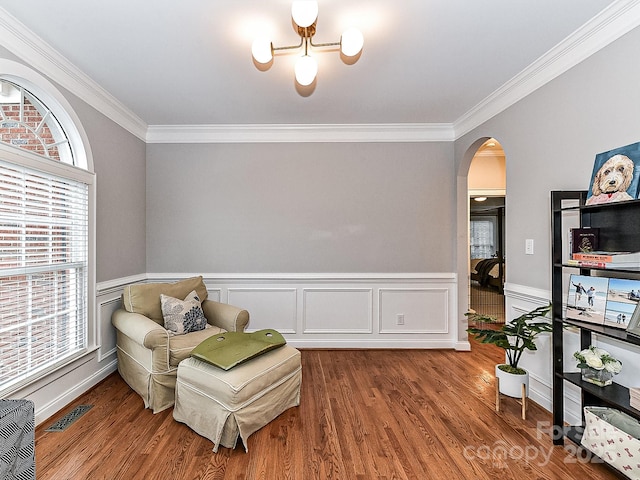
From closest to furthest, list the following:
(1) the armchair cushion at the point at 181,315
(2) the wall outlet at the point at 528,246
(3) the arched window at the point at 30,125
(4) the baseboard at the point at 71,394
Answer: (3) the arched window at the point at 30,125 → (4) the baseboard at the point at 71,394 → (2) the wall outlet at the point at 528,246 → (1) the armchair cushion at the point at 181,315

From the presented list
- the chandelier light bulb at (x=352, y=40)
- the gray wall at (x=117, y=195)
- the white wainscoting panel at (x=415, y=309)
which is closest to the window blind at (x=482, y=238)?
the white wainscoting panel at (x=415, y=309)

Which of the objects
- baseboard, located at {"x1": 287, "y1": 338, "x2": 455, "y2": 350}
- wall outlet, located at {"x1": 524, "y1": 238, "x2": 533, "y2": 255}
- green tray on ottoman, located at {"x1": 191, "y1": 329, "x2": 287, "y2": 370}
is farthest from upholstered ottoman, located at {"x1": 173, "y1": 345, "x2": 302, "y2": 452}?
wall outlet, located at {"x1": 524, "y1": 238, "x2": 533, "y2": 255}

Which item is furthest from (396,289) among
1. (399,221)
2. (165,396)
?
(165,396)

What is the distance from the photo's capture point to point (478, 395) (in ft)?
9.14

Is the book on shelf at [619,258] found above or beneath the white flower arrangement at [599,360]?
above

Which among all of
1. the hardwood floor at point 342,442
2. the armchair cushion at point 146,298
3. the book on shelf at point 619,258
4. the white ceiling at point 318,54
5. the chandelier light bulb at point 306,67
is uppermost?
the white ceiling at point 318,54

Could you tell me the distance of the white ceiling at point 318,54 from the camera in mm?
1906

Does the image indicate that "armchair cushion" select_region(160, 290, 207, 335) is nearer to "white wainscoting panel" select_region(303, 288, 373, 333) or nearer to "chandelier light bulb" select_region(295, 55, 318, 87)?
"white wainscoting panel" select_region(303, 288, 373, 333)

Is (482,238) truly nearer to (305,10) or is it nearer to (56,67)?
(305,10)

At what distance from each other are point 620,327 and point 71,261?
12.0 ft

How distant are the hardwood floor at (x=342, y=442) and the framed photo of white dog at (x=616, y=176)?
1.53 meters

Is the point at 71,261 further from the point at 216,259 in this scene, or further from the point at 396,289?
the point at 396,289

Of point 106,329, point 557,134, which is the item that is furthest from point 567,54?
point 106,329

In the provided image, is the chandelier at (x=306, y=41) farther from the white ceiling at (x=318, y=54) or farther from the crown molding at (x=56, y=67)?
the crown molding at (x=56, y=67)
